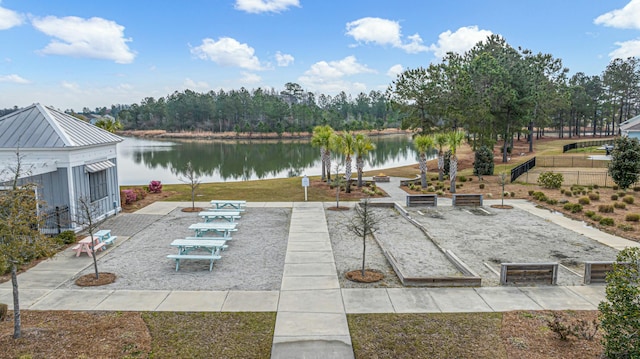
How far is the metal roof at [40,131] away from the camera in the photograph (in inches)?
652

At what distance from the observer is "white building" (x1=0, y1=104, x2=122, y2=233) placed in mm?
16219

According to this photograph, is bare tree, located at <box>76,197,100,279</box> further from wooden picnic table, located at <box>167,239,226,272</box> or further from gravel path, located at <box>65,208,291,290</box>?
wooden picnic table, located at <box>167,239,226,272</box>

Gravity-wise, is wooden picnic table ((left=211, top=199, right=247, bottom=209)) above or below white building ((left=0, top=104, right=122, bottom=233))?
below

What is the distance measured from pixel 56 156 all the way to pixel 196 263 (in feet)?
25.3

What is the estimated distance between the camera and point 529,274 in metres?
11.4

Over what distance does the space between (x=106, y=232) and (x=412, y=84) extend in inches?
1441

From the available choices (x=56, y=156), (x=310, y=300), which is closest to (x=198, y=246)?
(x=310, y=300)

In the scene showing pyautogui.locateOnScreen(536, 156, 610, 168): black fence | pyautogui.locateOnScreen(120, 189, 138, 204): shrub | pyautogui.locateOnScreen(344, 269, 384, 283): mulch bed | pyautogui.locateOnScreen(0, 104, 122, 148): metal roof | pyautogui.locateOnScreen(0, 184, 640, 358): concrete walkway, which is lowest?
pyautogui.locateOnScreen(0, 184, 640, 358): concrete walkway

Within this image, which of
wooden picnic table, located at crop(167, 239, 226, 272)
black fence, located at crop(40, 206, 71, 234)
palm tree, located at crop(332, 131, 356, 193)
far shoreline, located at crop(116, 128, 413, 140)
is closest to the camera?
wooden picnic table, located at crop(167, 239, 226, 272)

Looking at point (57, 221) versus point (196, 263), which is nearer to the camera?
point (196, 263)

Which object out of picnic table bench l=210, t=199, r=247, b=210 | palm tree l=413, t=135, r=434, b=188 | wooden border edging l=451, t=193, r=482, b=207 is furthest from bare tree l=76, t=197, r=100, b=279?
palm tree l=413, t=135, r=434, b=188

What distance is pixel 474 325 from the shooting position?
8.92m

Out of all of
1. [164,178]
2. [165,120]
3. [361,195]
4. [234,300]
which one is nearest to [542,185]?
[361,195]

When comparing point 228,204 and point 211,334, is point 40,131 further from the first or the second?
point 211,334
